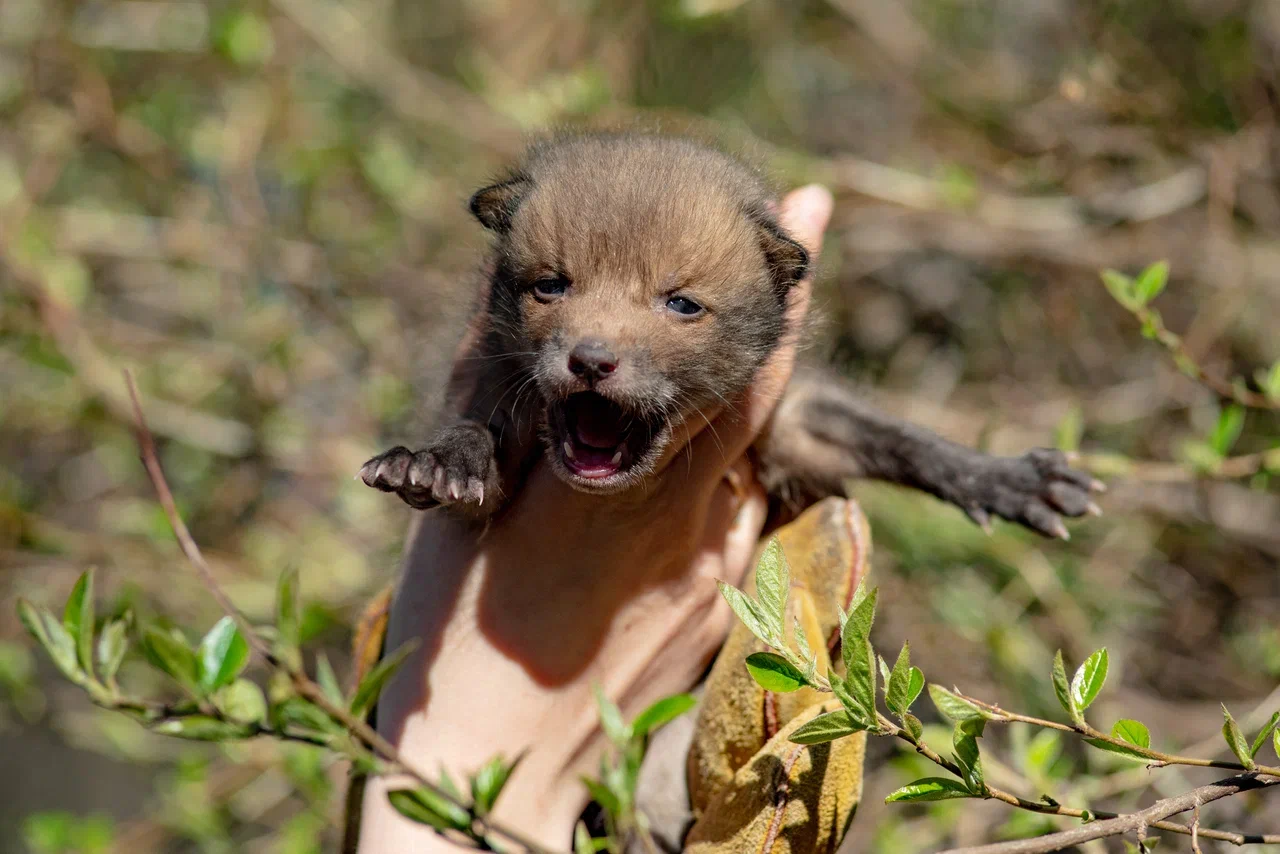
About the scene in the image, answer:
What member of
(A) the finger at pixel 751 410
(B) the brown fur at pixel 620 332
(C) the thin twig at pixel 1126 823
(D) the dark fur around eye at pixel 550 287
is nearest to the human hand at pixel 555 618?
(A) the finger at pixel 751 410

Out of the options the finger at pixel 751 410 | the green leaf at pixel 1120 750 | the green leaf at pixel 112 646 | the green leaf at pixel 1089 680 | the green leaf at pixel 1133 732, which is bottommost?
the finger at pixel 751 410

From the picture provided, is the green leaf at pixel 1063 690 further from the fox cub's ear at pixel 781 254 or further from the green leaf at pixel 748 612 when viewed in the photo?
the fox cub's ear at pixel 781 254

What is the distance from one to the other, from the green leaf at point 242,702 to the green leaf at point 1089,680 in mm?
1131

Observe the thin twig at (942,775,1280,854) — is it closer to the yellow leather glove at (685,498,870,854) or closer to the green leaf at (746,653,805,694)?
the green leaf at (746,653,805,694)

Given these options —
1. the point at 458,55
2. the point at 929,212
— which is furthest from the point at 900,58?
the point at 458,55

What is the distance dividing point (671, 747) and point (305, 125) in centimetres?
367

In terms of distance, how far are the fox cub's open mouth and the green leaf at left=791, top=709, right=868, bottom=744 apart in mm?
756

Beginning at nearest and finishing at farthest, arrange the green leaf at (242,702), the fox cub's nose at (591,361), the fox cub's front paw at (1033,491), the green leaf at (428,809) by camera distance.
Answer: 1. the green leaf at (428,809)
2. the green leaf at (242,702)
3. the fox cub's nose at (591,361)
4. the fox cub's front paw at (1033,491)

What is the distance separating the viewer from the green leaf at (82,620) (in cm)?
153

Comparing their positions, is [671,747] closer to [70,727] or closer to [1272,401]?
[1272,401]

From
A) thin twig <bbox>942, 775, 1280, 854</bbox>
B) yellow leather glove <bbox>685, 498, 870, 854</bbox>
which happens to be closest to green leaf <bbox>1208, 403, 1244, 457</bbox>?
yellow leather glove <bbox>685, 498, 870, 854</bbox>

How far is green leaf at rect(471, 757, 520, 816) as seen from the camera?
1.29 meters

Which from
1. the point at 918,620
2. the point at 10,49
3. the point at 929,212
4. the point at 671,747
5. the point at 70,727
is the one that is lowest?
the point at 70,727

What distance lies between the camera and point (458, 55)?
675 centimetres
